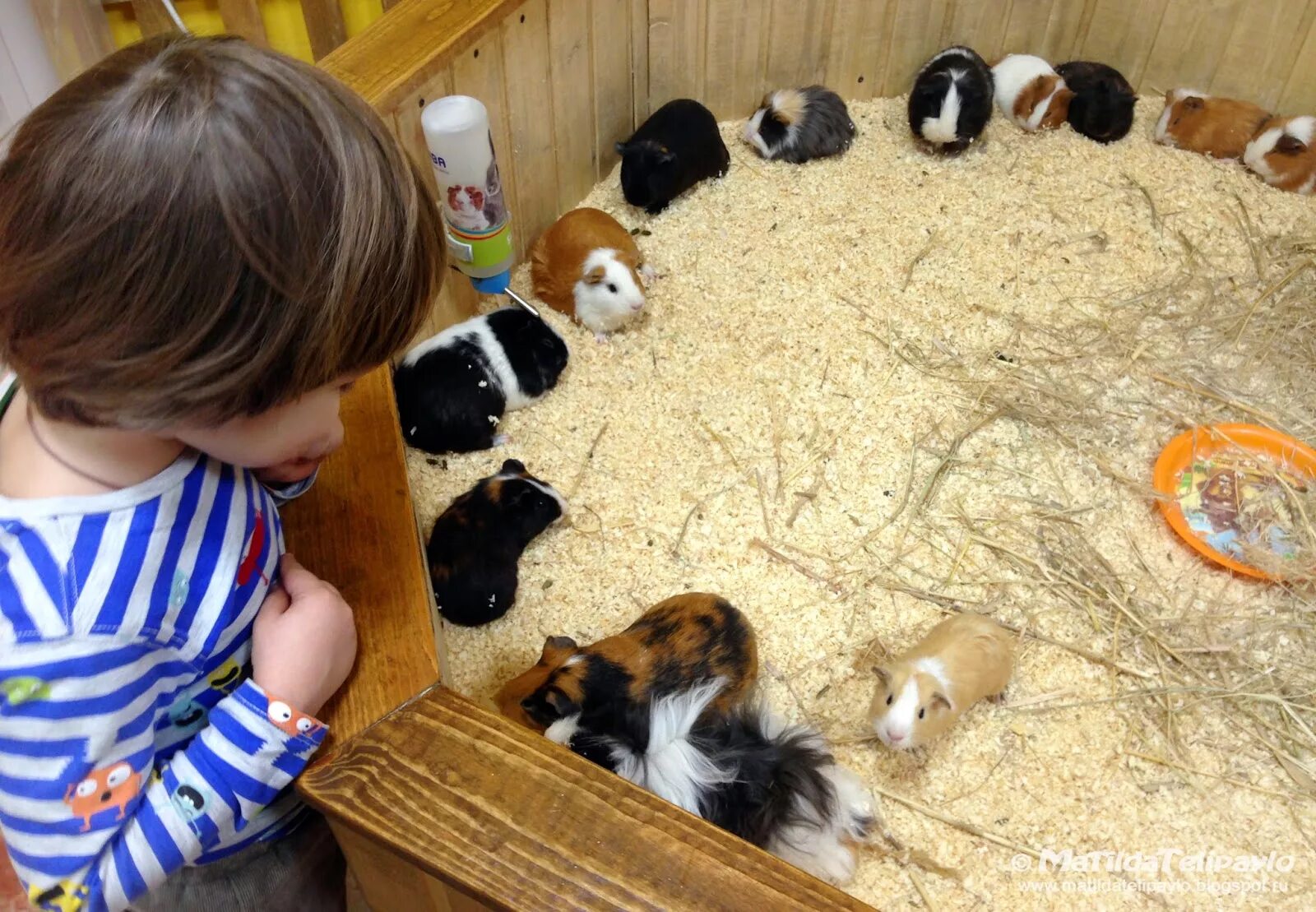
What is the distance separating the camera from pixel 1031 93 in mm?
2547

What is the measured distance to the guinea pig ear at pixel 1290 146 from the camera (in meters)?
2.38

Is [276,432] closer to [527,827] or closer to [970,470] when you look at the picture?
[527,827]

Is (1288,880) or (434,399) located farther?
(434,399)

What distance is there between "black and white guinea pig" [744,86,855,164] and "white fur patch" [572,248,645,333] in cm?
Result: 65

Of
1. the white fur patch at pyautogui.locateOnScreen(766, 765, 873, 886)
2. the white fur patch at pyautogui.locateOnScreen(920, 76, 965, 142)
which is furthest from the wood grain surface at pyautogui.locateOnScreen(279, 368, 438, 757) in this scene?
the white fur patch at pyautogui.locateOnScreen(920, 76, 965, 142)

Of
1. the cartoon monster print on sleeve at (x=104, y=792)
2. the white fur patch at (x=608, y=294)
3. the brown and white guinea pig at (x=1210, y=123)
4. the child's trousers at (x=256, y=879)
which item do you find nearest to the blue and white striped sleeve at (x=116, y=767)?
the cartoon monster print on sleeve at (x=104, y=792)

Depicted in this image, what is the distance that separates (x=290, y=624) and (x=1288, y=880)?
1437mm

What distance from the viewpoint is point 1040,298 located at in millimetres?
2244

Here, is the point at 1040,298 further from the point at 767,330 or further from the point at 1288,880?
the point at 1288,880

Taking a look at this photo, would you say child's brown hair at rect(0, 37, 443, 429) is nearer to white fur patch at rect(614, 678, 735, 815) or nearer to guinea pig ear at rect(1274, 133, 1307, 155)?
white fur patch at rect(614, 678, 735, 815)

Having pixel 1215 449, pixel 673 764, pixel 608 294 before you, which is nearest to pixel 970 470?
pixel 1215 449

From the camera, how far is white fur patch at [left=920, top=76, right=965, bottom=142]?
2381 mm

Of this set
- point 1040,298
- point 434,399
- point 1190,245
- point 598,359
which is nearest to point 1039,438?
point 1040,298

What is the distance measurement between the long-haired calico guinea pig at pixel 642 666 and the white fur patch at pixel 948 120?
1.45 metres
